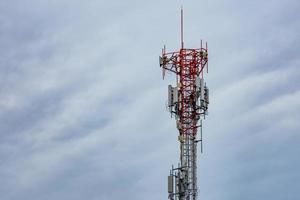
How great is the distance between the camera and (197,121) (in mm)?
91875

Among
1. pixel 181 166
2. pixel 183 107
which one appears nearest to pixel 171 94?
pixel 183 107

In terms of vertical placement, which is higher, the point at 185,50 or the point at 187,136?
the point at 185,50

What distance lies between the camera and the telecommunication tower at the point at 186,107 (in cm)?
8875

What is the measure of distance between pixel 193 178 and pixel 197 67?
11509 millimetres

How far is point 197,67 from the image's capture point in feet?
304

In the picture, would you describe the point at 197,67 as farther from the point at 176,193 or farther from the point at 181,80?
the point at 176,193

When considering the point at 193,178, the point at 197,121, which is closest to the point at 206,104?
the point at 197,121

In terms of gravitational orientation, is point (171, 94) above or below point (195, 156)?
above

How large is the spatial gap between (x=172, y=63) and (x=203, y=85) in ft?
13.0

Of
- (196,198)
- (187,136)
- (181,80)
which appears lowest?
(196,198)

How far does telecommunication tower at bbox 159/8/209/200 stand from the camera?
88.8m

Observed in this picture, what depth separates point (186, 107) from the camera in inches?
3615

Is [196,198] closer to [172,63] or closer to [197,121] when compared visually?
[197,121]

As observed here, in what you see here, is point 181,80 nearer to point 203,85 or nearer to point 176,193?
point 203,85
